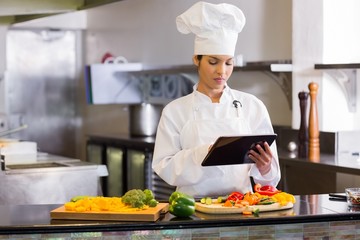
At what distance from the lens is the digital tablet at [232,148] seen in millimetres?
2992

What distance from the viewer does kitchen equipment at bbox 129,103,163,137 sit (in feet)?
24.4

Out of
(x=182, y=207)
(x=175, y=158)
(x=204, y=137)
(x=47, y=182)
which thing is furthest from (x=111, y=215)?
(x=47, y=182)

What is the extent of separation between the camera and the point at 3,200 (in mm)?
4875

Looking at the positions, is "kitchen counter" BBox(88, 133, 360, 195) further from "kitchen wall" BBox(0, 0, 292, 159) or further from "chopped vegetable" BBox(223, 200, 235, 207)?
"chopped vegetable" BBox(223, 200, 235, 207)

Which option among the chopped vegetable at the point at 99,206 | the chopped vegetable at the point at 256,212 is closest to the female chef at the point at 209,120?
the chopped vegetable at the point at 256,212

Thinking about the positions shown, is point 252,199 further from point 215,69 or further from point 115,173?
point 115,173

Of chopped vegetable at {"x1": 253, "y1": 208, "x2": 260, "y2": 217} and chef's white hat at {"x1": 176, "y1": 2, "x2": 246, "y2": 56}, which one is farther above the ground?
chef's white hat at {"x1": 176, "y1": 2, "x2": 246, "y2": 56}

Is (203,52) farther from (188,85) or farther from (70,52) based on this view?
(70,52)

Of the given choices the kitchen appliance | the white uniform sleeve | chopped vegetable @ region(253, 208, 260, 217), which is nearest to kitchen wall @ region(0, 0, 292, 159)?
the kitchen appliance

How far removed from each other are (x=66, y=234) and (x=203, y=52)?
116cm

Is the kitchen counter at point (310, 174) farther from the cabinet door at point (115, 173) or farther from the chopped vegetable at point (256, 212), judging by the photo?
the cabinet door at point (115, 173)

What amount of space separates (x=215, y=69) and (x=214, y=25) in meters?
0.21

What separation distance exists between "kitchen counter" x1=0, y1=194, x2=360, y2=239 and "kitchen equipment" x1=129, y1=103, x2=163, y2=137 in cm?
444

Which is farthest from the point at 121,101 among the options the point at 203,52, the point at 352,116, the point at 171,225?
the point at 171,225
